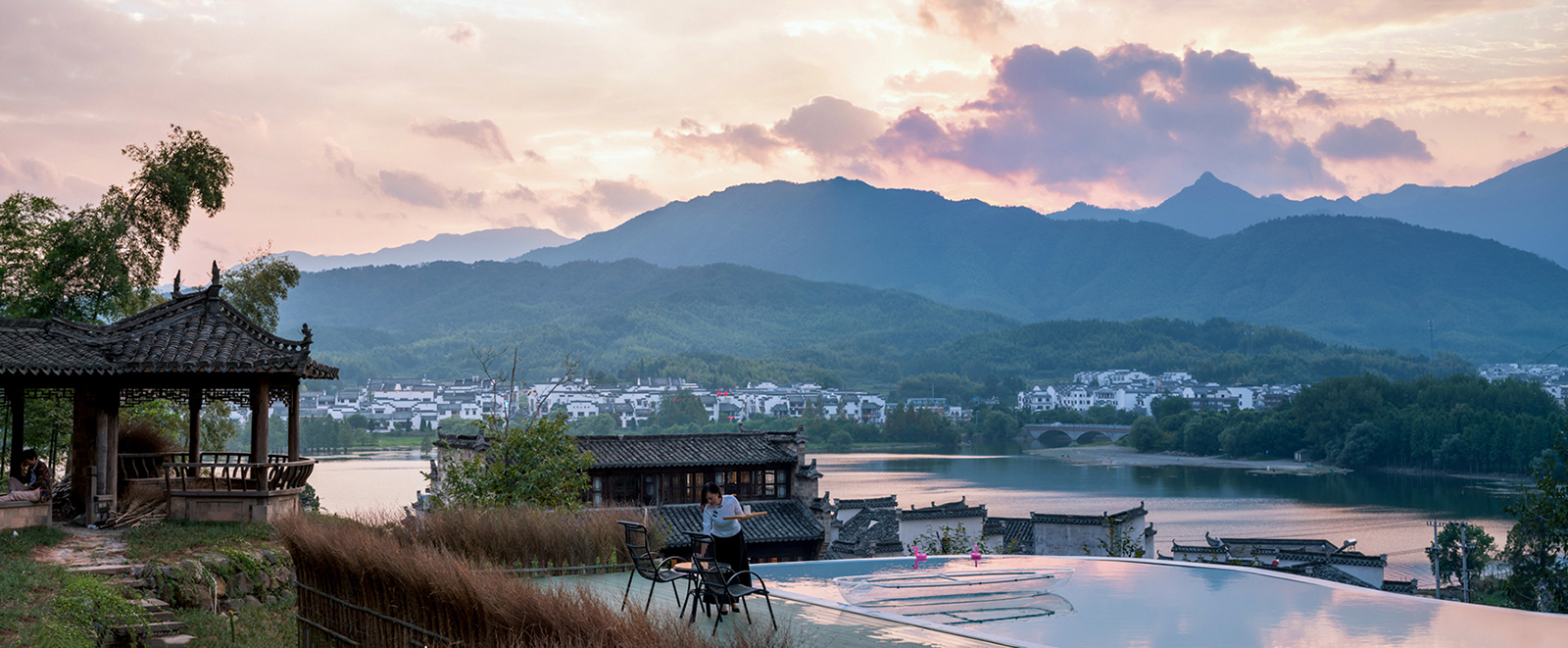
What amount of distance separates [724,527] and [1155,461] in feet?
239

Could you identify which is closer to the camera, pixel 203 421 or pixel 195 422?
pixel 195 422

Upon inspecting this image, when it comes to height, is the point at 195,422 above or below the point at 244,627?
above

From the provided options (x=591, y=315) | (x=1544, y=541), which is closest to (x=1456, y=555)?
(x=1544, y=541)

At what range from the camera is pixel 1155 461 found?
2923 inches

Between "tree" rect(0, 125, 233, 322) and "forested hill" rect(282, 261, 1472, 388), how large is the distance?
74.1 meters

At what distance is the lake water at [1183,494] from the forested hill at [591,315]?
63.8 meters

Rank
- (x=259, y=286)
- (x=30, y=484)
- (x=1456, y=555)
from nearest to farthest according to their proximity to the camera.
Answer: (x=30, y=484), (x=259, y=286), (x=1456, y=555)

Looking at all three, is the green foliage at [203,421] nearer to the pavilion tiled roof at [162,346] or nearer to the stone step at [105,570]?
the pavilion tiled roof at [162,346]

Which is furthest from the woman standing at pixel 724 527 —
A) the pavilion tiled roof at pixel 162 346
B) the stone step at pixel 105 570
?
the pavilion tiled roof at pixel 162 346

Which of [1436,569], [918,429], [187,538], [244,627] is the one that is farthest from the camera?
[918,429]

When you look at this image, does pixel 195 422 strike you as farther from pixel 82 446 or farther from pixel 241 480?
pixel 241 480

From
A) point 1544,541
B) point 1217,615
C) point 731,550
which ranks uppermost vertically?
point 731,550

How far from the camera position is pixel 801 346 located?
151 m

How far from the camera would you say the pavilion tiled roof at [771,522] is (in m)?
25.4
